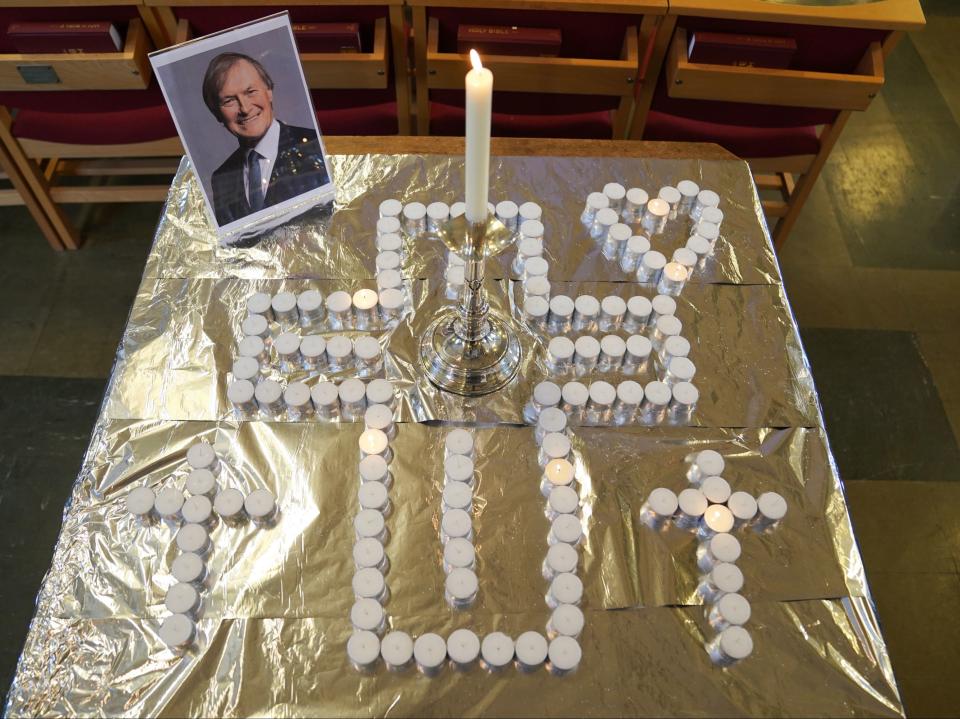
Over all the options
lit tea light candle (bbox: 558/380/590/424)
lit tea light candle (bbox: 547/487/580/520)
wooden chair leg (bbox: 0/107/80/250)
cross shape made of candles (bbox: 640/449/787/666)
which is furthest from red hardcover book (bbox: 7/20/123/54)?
cross shape made of candles (bbox: 640/449/787/666)

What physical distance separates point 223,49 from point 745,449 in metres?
1.02

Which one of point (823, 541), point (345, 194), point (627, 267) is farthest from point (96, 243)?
point (823, 541)

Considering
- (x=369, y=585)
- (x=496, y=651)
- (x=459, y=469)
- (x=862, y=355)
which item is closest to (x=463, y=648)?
(x=496, y=651)

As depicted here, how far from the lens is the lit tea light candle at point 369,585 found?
98cm

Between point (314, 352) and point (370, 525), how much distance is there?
311 millimetres

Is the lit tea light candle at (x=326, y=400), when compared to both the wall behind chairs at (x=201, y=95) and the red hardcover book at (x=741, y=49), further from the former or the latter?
the red hardcover book at (x=741, y=49)

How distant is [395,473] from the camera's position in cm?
110

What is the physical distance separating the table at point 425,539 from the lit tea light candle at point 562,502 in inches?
0.9

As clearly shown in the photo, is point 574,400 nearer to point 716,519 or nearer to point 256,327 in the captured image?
point 716,519

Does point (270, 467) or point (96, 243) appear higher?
point (96, 243)

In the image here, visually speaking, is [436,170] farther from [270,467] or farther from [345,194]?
[270,467]

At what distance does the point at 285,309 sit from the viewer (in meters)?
1.24

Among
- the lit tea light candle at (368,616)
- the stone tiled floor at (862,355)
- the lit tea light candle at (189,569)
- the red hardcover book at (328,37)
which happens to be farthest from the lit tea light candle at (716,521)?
the red hardcover book at (328,37)

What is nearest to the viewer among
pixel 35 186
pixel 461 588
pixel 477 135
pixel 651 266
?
pixel 477 135
